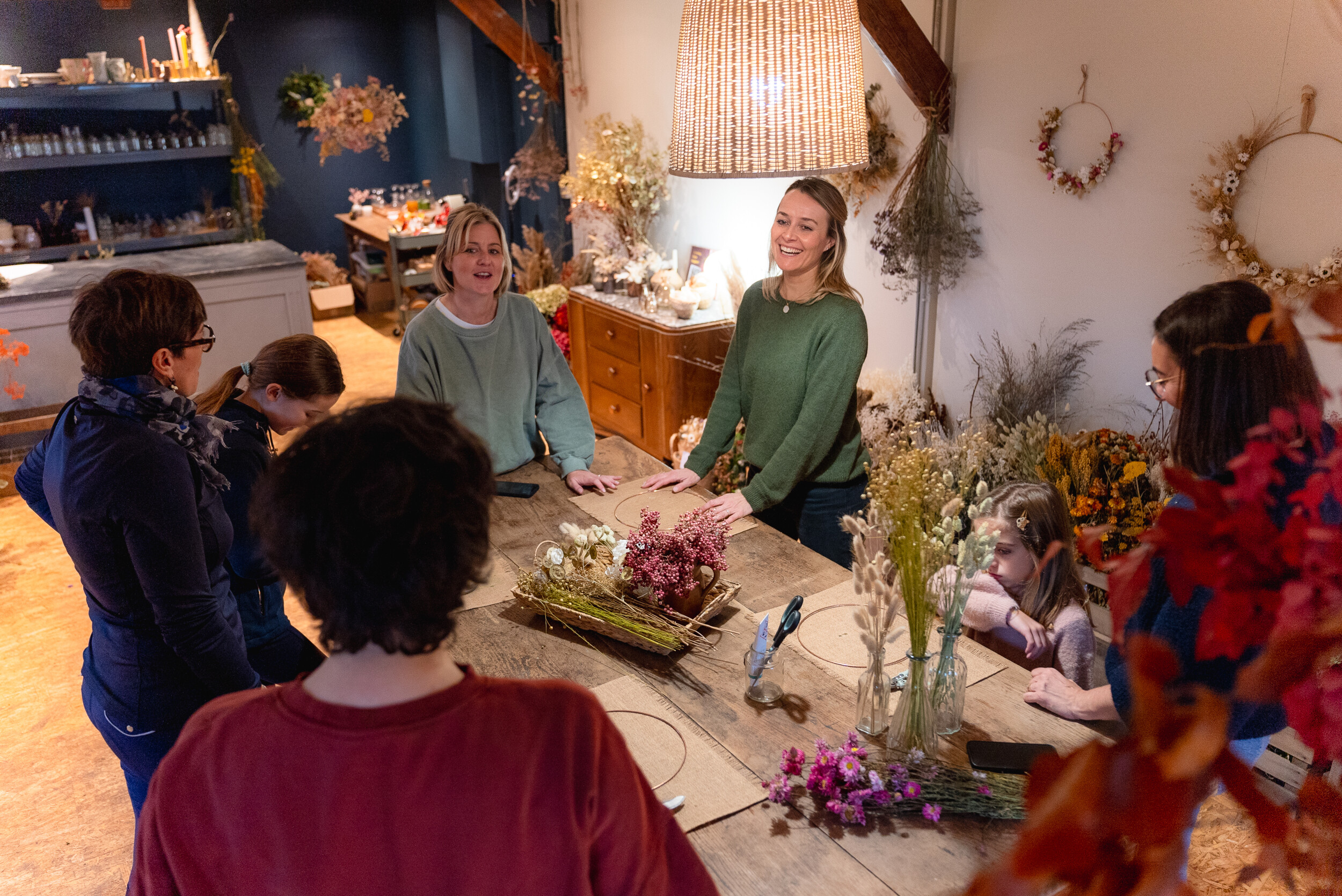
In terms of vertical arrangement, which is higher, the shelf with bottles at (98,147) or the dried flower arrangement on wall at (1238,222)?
the shelf with bottles at (98,147)

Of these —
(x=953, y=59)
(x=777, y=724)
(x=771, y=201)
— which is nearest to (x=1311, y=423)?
(x=777, y=724)

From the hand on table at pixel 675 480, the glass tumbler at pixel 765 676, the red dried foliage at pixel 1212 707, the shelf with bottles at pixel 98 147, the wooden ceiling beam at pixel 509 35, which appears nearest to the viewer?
the red dried foliage at pixel 1212 707

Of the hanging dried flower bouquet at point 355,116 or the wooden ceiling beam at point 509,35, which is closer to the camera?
the wooden ceiling beam at point 509,35

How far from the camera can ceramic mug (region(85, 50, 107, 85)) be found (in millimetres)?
6273

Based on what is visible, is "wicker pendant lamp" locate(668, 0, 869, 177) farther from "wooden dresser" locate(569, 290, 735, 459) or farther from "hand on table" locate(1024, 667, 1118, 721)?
"wooden dresser" locate(569, 290, 735, 459)

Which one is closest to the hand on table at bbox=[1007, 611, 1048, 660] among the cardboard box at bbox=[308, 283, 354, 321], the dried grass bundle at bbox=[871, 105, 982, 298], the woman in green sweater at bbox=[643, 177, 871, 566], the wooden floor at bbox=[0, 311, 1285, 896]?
the wooden floor at bbox=[0, 311, 1285, 896]

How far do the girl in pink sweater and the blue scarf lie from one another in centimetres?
155

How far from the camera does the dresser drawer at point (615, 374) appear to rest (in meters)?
5.01

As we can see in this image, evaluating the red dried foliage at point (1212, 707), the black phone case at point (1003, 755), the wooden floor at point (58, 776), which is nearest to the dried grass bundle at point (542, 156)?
the wooden floor at point (58, 776)

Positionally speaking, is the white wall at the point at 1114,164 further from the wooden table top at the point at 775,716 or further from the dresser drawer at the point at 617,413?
the wooden table top at the point at 775,716

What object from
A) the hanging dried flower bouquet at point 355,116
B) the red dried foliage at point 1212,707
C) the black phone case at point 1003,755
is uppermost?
the hanging dried flower bouquet at point 355,116

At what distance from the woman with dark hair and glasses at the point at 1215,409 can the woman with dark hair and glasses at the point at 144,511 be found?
4.91 feet

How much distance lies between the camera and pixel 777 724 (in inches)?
63.9

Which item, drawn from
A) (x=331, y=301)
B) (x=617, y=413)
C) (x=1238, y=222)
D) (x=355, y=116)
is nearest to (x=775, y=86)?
(x=1238, y=222)
